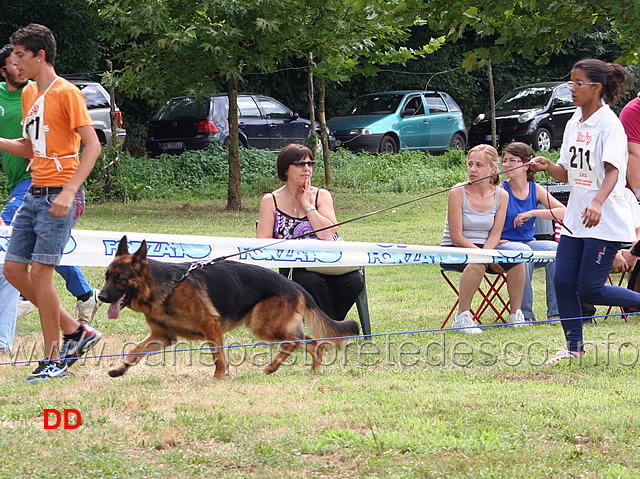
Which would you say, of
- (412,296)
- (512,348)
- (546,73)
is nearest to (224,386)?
(512,348)

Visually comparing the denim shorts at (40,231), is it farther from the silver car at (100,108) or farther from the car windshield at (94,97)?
the car windshield at (94,97)

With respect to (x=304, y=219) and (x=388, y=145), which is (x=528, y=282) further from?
(x=388, y=145)

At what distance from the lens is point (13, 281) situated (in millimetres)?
5207

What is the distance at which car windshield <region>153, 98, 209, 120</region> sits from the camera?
61.1 ft

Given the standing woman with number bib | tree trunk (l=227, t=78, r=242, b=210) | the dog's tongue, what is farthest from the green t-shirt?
tree trunk (l=227, t=78, r=242, b=210)

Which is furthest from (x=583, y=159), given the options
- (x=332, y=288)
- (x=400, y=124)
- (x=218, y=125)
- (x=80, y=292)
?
(x=400, y=124)

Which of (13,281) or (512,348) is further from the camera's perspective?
(512,348)

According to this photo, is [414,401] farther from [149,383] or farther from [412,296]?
[412,296]

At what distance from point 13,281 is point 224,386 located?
1408 mm

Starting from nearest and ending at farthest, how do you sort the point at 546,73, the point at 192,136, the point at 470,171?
the point at 470,171 < the point at 192,136 < the point at 546,73

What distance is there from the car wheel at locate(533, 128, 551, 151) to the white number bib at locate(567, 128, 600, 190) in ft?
56.8

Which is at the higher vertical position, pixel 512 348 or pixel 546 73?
pixel 546 73

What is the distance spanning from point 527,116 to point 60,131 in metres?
18.9

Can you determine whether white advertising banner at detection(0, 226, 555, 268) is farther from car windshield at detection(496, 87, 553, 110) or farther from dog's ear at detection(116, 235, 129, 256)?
car windshield at detection(496, 87, 553, 110)
